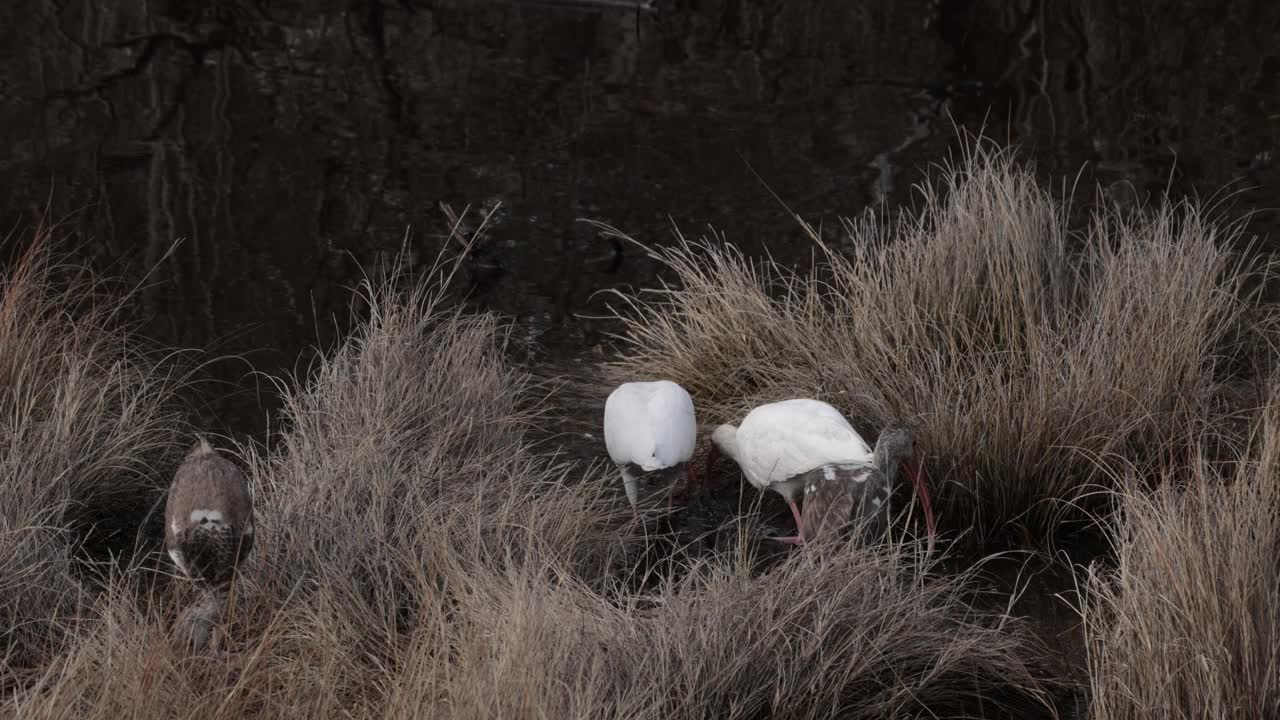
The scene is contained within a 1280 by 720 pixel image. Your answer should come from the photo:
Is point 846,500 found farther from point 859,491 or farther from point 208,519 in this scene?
point 208,519

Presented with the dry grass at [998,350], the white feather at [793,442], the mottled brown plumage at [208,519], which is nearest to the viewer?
the mottled brown plumage at [208,519]

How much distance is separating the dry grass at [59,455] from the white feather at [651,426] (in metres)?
1.36

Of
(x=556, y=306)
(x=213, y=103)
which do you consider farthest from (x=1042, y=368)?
(x=213, y=103)

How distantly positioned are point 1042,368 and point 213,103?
6.13 meters

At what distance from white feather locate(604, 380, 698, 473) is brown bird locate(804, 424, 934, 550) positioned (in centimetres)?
39

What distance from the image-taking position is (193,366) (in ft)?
17.8

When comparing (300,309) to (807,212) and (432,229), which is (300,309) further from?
(807,212)

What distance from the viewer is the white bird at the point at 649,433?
4.04 metres

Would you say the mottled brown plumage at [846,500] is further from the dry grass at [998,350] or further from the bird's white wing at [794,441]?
the dry grass at [998,350]

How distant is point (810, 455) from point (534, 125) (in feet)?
17.2

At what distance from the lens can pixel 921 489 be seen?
156 inches

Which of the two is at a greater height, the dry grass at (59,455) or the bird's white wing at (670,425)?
the bird's white wing at (670,425)

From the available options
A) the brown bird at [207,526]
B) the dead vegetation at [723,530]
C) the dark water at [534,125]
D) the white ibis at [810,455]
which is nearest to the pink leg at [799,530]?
the white ibis at [810,455]

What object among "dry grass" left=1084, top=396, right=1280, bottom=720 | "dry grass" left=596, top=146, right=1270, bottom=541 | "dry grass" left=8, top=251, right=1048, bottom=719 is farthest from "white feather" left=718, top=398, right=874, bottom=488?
"dry grass" left=1084, top=396, right=1280, bottom=720
